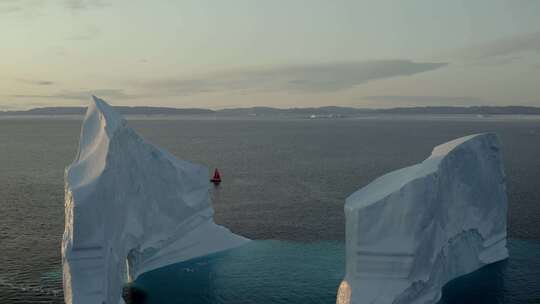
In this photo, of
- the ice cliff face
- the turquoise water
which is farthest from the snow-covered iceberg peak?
the ice cliff face

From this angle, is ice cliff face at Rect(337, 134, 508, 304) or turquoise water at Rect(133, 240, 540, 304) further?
turquoise water at Rect(133, 240, 540, 304)

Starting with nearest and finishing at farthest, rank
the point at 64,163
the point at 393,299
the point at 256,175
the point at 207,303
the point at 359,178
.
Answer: the point at 393,299, the point at 207,303, the point at 359,178, the point at 256,175, the point at 64,163

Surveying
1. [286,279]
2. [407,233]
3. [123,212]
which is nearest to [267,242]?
[286,279]

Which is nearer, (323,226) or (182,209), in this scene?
(182,209)

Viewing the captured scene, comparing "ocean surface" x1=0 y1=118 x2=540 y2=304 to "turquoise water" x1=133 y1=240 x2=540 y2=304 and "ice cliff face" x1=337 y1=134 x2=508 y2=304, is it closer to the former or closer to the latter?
"turquoise water" x1=133 y1=240 x2=540 y2=304

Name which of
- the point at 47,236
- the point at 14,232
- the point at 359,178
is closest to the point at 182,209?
the point at 47,236

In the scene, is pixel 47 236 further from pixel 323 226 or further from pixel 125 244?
pixel 323 226
